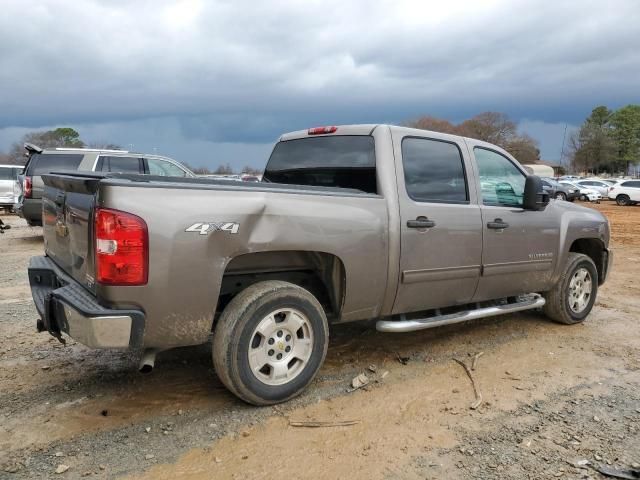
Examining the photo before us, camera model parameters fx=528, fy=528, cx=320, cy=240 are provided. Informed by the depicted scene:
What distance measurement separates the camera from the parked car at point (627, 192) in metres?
31.4

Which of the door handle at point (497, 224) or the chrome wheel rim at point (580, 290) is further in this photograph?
the chrome wheel rim at point (580, 290)

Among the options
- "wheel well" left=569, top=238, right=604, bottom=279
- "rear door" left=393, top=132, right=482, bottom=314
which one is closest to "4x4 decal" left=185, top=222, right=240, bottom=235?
"rear door" left=393, top=132, right=482, bottom=314

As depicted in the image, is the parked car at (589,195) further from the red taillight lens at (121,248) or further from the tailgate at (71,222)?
the red taillight lens at (121,248)

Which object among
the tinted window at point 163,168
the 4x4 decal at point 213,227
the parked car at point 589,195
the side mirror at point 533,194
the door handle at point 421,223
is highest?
the tinted window at point 163,168

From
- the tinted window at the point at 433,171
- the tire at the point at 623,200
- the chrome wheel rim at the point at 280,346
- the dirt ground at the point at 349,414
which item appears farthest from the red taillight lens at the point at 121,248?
the tire at the point at 623,200

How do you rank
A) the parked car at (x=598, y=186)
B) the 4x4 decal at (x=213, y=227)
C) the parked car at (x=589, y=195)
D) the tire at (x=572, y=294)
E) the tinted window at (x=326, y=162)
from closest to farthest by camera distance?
the 4x4 decal at (x=213, y=227)
the tinted window at (x=326, y=162)
the tire at (x=572, y=294)
the parked car at (x=589, y=195)
the parked car at (x=598, y=186)

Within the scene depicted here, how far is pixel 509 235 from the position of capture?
476 centimetres

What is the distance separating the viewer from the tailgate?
3.11 meters

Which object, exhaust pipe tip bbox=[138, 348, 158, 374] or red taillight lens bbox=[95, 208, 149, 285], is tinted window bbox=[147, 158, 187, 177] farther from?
red taillight lens bbox=[95, 208, 149, 285]

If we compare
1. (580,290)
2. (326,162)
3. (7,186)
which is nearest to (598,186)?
(7,186)

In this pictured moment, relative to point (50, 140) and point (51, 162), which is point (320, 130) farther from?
point (50, 140)

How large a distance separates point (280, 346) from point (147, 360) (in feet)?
2.77

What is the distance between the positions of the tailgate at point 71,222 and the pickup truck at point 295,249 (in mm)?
18

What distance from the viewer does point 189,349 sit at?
15.1ft
